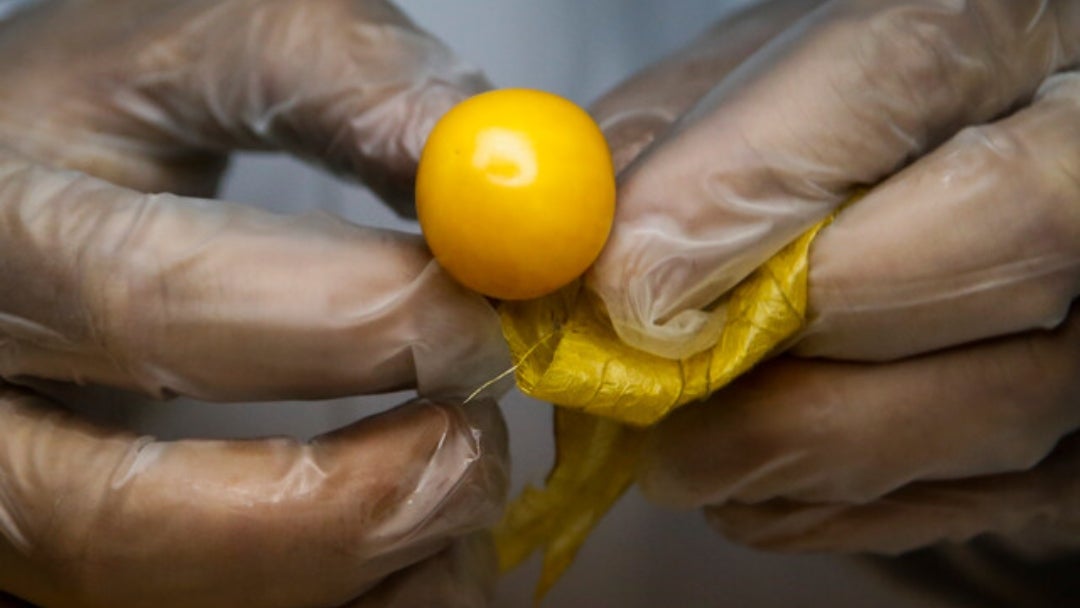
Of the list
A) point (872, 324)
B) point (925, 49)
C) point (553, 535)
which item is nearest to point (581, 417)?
point (553, 535)

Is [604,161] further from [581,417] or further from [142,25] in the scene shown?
[142,25]

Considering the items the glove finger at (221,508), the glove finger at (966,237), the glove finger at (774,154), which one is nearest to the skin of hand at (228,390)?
the glove finger at (221,508)

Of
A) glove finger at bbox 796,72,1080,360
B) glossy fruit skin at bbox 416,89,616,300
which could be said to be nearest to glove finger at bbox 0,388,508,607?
glossy fruit skin at bbox 416,89,616,300

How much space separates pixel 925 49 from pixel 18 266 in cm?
59

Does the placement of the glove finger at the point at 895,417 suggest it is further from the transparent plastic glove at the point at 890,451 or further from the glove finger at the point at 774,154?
the glove finger at the point at 774,154

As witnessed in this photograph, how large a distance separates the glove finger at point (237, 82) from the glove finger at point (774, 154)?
Result: 0.19 metres

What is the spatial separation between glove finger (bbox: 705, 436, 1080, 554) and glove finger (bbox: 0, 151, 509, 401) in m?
0.31

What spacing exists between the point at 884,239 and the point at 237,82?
1.58ft

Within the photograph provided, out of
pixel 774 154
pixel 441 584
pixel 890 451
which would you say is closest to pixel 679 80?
pixel 774 154

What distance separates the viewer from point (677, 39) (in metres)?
1.13

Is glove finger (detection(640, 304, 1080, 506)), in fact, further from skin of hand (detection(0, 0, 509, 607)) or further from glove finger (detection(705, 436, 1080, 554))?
skin of hand (detection(0, 0, 509, 607))

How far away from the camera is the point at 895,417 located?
0.71 metres

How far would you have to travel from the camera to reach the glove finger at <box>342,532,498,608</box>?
0.71 m

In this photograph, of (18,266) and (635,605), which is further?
(635,605)
